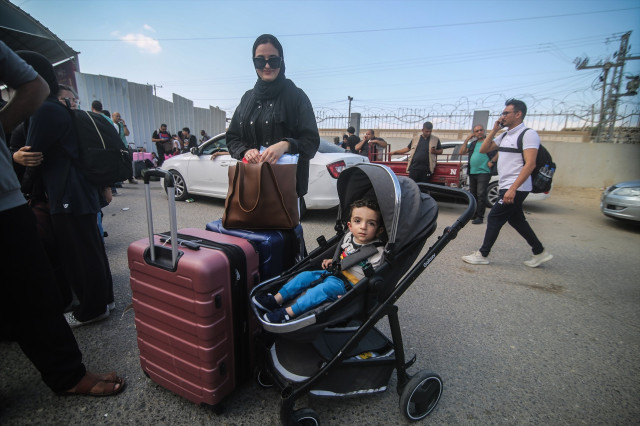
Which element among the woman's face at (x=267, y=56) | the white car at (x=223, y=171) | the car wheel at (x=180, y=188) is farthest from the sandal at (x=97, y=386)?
the car wheel at (x=180, y=188)

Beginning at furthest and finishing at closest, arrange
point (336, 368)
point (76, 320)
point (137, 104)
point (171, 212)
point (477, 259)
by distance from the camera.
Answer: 1. point (137, 104)
2. point (477, 259)
3. point (76, 320)
4. point (336, 368)
5. point (171, 212)

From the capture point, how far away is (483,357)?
2.22 meters

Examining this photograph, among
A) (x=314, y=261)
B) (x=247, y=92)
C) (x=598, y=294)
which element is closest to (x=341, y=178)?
(x=314, y=261)

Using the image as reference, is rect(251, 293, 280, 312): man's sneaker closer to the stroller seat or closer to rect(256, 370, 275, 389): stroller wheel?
the stroller seat

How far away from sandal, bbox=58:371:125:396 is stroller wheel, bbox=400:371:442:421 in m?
1.65

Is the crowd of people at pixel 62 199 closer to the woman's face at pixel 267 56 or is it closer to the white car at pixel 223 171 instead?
the woman's face at pixel 267 56

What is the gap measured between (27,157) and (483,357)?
11.3 ft

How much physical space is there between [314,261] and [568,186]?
14290 mm

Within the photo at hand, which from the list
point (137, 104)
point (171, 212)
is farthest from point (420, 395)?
point (137, 104)

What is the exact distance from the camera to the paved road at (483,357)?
1694 millimetres

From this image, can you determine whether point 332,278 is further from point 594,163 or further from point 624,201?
point 594,163

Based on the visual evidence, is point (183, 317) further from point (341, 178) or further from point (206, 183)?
point (206, 183)

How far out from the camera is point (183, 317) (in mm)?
1502

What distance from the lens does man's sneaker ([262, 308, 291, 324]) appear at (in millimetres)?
1450
